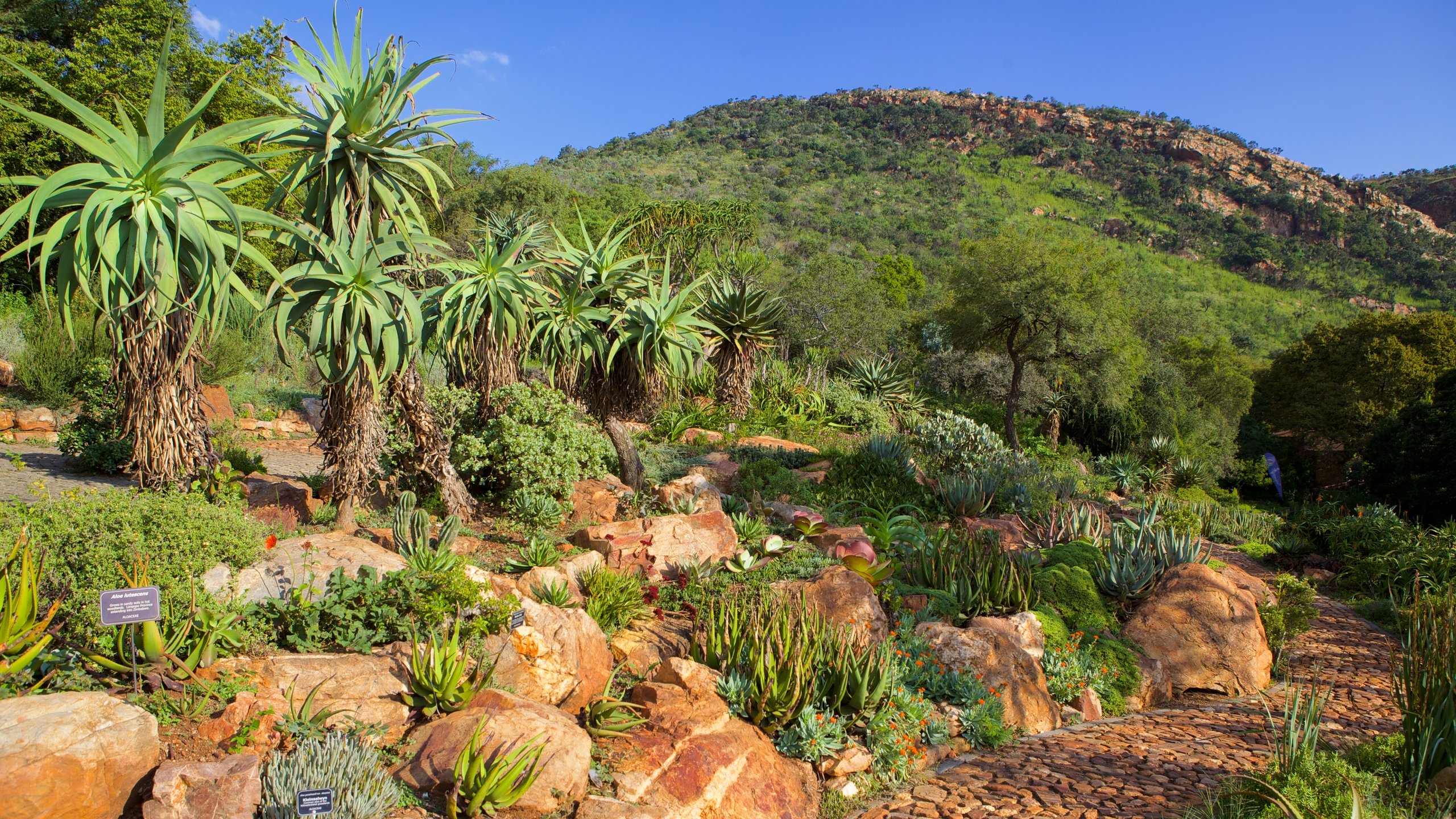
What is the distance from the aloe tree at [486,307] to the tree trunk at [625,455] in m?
1.70

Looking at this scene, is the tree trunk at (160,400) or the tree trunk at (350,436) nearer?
the tree trunk at (160,400)

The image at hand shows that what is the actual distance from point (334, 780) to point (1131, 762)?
4.74 metres

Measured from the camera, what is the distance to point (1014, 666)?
6.14 metres

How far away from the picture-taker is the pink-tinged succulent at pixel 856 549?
25.3ft

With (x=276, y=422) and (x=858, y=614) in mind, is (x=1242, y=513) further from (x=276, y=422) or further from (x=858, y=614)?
(x=276, y=422)


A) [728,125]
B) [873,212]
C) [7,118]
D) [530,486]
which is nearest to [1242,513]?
[530,486]

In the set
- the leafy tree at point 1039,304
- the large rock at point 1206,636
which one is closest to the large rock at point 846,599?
the large rock at point 1206,636

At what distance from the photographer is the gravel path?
7996mm

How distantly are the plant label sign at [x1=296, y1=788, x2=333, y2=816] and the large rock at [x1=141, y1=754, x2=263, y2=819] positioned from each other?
393 millimetres

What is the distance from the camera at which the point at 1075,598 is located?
7.33 meters

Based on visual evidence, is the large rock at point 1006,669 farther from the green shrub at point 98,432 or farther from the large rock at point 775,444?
the green shrub at point 98,432

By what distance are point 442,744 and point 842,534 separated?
4.91 m

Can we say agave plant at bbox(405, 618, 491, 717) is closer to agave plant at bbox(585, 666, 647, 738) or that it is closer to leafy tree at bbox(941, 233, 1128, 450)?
agave plant at bbox(585, 666, 647, 738)

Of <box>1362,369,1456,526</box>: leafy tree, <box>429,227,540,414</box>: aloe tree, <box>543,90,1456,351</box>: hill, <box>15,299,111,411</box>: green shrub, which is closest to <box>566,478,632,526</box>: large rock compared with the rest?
<box>429,227,540,414</box>: aloe tree
